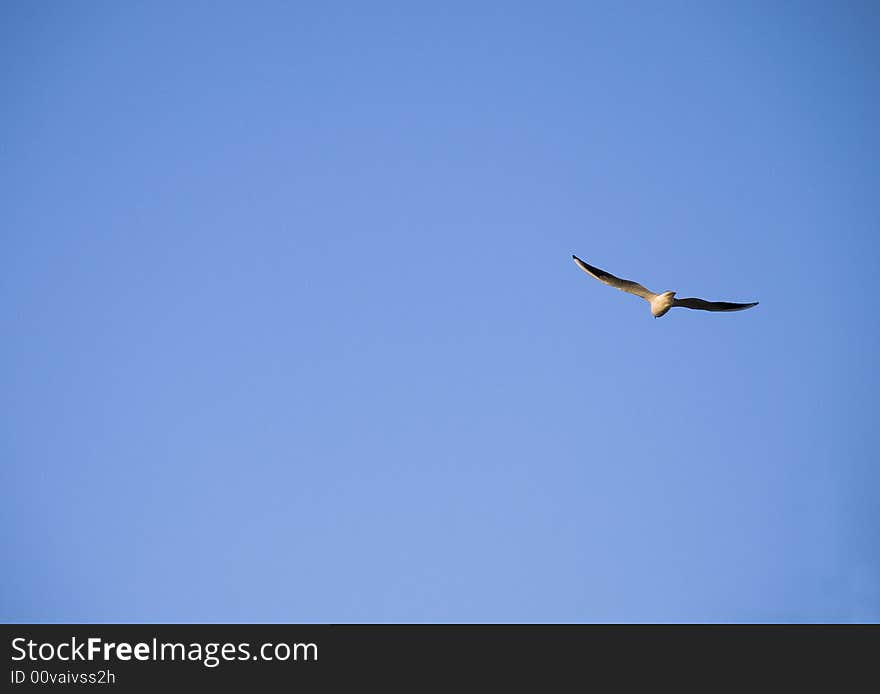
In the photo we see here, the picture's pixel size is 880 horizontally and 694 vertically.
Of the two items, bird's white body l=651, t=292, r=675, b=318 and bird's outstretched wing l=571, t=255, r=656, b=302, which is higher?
bird's outstretched wing l=571, t=255, r=656, b=302

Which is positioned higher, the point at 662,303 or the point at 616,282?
the point at 616,282

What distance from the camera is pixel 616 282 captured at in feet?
96.9

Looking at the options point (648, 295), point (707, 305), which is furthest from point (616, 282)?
point (707, 305)

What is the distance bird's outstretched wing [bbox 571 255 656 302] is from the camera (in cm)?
2920

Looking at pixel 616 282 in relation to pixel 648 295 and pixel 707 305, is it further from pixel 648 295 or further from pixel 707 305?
pixel 707 305

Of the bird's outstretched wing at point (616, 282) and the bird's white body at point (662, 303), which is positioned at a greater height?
the bird's outstretched wing at point (616, 282)

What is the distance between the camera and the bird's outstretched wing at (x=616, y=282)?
29203 millimetres
